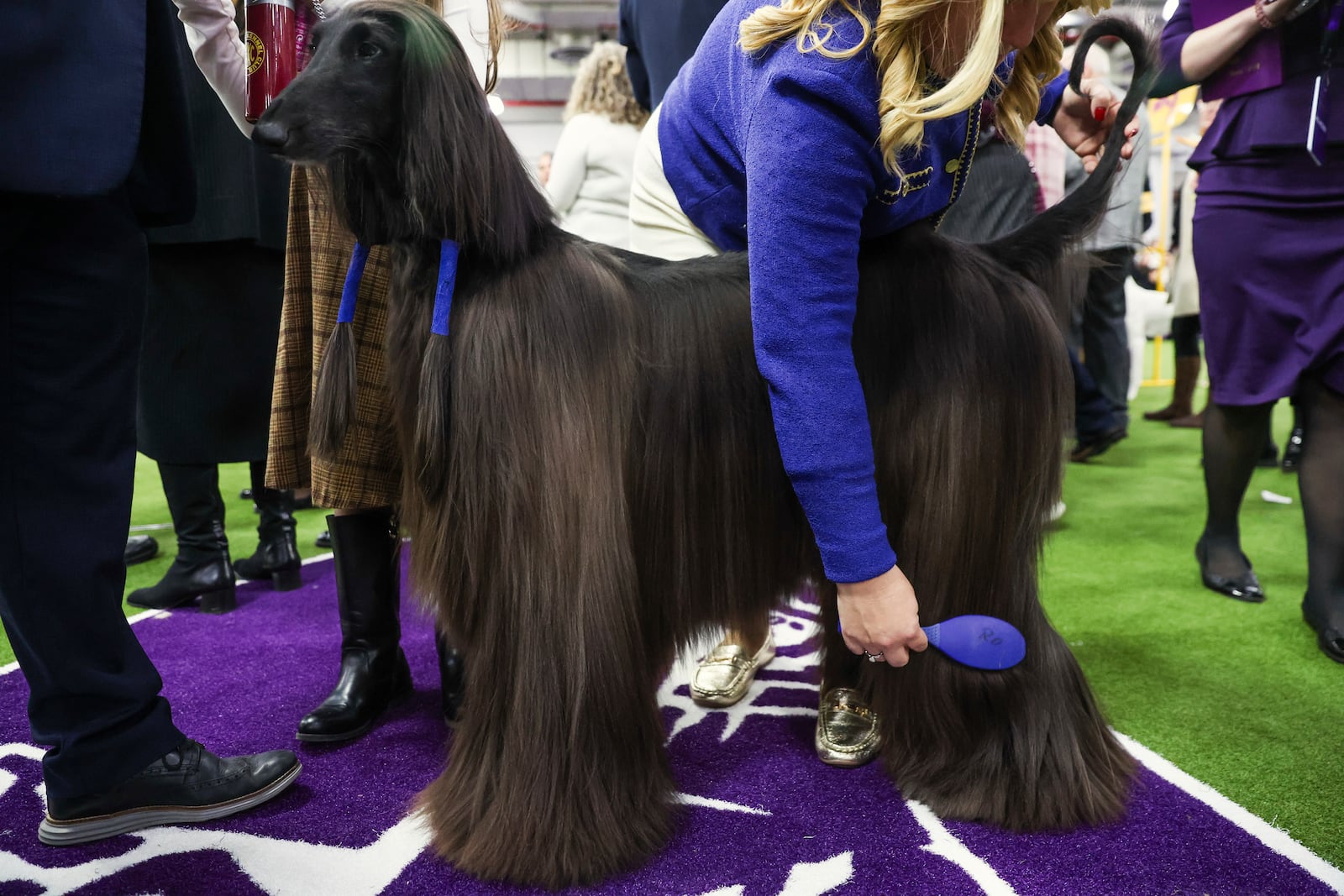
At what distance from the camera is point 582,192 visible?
3318mm

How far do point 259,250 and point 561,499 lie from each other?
1.54 m

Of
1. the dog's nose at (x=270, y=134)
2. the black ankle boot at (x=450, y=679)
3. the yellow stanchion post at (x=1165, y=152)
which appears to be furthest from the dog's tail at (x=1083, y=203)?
the yellow stanchion post at (x=1165, y=152)

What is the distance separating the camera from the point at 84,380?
3.73 feet

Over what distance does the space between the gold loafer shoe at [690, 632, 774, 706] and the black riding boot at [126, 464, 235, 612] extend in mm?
1273

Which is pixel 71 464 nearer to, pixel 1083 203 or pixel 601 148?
pixel 1083 203

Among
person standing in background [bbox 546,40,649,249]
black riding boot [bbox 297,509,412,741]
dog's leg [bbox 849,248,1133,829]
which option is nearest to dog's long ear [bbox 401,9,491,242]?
dog's leg [bbox 849,248,1133,829]

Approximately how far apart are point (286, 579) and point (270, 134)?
174 cm

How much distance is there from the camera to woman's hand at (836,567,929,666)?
3.61 feet

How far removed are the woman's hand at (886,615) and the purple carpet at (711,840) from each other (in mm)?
322

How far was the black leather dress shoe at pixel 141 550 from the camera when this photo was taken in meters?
2.67

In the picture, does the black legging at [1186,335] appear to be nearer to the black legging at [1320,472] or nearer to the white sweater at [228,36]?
the black legging at [1320,472]

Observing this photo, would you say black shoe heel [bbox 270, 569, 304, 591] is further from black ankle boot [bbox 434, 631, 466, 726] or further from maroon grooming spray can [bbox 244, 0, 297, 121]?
maroon grooming spray can [bbox 244, 0, 297, 121]

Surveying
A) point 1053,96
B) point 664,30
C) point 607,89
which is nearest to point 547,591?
point 1053,96

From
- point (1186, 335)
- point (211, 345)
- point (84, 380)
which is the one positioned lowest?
point (1186, 335)
